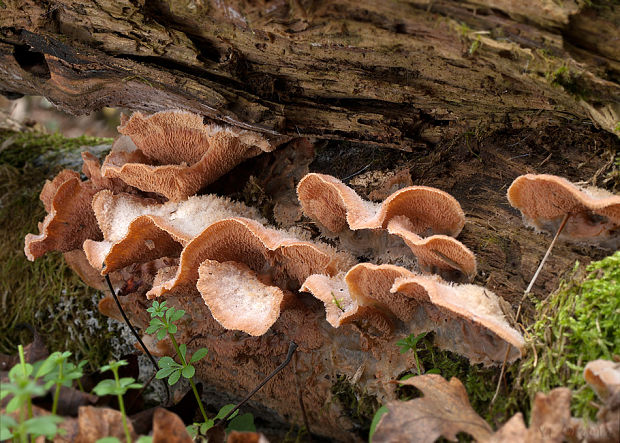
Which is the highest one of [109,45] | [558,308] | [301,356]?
[109,45]

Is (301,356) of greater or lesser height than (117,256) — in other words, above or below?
below

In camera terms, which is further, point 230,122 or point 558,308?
point 230,122

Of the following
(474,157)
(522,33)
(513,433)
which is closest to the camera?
(513,433)

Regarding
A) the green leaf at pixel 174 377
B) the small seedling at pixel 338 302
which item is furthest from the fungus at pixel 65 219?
the small seedling at pixel 338 302

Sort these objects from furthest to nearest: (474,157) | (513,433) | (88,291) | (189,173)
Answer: (88,291), (189,173), (474,157), (513,433)

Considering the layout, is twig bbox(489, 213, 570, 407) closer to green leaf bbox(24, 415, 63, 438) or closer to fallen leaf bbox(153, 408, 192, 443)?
fallen leaf bbox(153, 408, 192, 443)

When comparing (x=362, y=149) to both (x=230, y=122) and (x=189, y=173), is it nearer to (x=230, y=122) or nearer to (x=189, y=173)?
(x=230, y=122)

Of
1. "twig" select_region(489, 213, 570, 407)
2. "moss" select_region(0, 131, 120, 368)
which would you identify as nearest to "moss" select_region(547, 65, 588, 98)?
"twig" select_region(489, 213, 570, 407)

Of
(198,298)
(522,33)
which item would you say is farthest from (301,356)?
(522,33)
